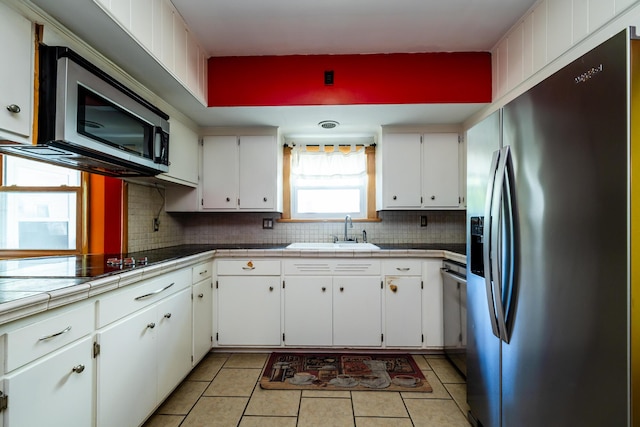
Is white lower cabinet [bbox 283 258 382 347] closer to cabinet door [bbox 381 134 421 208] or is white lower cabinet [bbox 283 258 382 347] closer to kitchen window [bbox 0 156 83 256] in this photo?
cabinet door [bbox 381 134 421 208]

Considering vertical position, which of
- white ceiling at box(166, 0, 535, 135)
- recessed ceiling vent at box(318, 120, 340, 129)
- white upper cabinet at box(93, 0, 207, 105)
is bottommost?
recessed ceiling vent at box(318, 120, 340, 129)

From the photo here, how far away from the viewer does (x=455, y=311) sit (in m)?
2.24

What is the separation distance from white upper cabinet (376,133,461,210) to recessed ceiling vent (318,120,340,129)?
0.48 metres

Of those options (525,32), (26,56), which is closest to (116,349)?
(26,56)

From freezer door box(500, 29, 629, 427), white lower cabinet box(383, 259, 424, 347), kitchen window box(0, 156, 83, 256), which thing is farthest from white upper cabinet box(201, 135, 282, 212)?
freezer door box(500, 29, 629, 427)

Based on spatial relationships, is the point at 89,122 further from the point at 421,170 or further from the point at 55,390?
the point at 421,170

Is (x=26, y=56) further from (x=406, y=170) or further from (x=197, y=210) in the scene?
(x=406, y=170)

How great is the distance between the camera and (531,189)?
1.16 m

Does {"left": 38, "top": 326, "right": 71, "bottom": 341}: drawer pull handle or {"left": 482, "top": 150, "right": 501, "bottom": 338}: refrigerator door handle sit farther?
{"left": 482, "top": 150, "right": 501, "bottom": 338}: refrigerator door handle

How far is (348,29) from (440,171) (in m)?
1.49

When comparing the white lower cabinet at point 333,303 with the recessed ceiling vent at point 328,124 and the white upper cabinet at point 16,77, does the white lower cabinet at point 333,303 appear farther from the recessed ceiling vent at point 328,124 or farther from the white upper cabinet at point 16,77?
the white upper cabinet at point 16,77

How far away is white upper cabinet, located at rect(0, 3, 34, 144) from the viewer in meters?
1.11

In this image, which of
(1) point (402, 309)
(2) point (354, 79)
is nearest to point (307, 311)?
(1) point (402, 309)

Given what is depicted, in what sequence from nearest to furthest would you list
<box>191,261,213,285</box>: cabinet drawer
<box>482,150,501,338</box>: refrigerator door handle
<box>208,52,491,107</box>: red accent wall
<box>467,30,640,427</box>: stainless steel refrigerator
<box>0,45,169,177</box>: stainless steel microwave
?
<box>467,30,640,427</box>: stainless steel refrigerator, <box>0,45,169,177</box>: stainless steel microwave, <box>482,150,501,338</box>: refrigerator door handle, <box>191,261,213,285</box>: cabinet drawer, <box>208,52,491,107</box>: red accent wall
